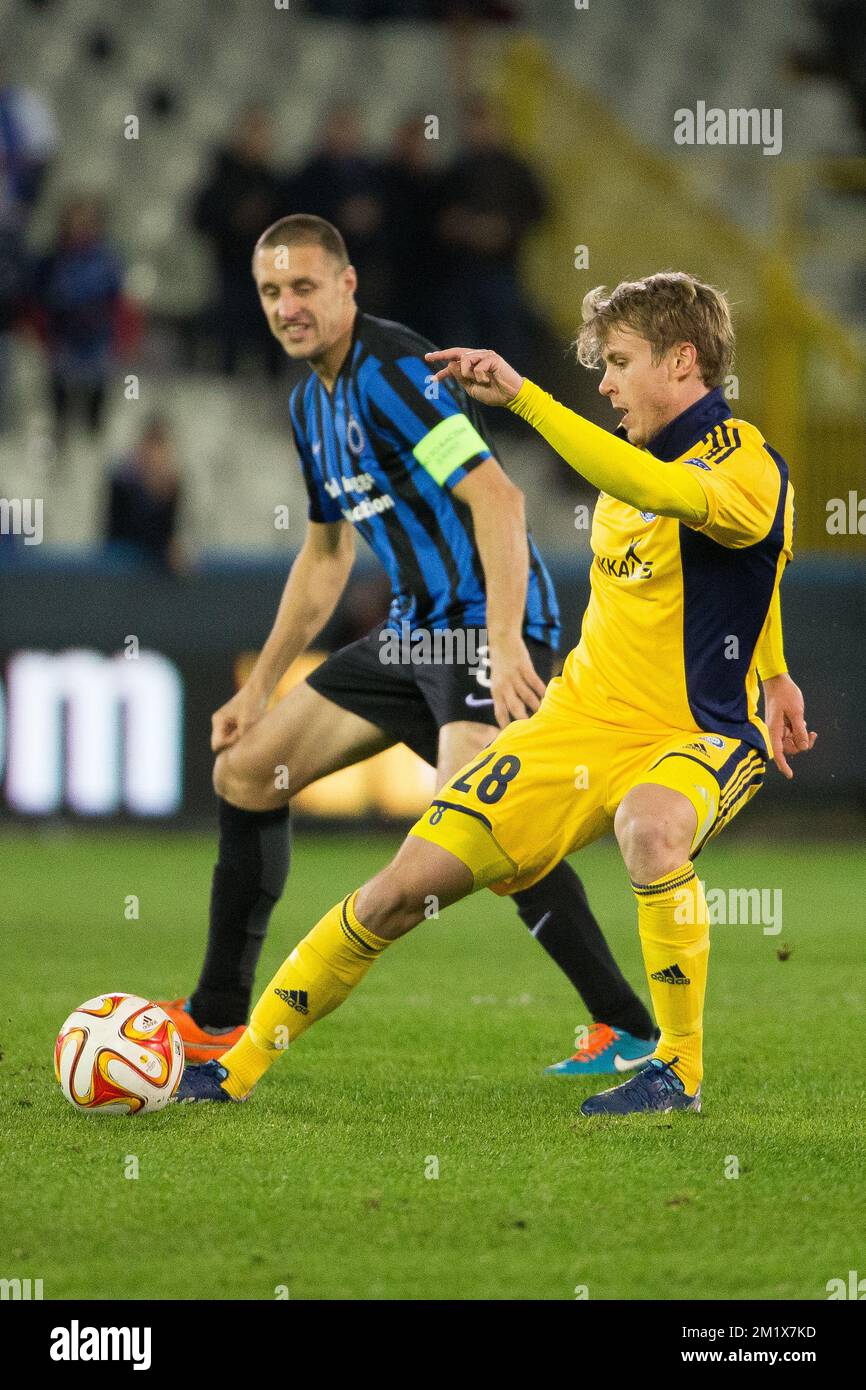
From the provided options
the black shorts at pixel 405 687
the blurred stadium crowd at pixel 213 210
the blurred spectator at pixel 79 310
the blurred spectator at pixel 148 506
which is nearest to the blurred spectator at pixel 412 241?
the blurred stadium crowd at pixel 213 210

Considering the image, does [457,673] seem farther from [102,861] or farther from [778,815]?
[778,815]

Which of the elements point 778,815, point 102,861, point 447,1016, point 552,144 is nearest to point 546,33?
point 552,144

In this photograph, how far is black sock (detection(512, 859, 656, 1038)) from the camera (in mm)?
5238

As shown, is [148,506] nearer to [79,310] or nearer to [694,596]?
[79,310]

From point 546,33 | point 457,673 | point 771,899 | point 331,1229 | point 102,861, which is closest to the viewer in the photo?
point 331,1229

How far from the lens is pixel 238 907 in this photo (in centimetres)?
533

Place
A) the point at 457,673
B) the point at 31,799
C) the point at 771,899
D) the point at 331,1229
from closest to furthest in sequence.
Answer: the point at 331,1229 → the point at 457,673 → the point at 771,899 → the point at 31,799

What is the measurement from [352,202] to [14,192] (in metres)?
2.52

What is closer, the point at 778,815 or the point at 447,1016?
the point at 447,1016

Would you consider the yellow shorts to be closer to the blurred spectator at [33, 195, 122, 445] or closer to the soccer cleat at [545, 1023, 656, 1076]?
the soccer cleat at [545, 1023, 656, 1076]

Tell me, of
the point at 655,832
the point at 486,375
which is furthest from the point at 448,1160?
the point at 486,375

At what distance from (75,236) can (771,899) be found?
6956 millimetres

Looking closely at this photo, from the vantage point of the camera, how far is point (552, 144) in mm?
15422

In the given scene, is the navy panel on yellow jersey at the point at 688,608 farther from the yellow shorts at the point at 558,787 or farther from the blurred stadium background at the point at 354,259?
the blurred stadium background at the point at 354,259
